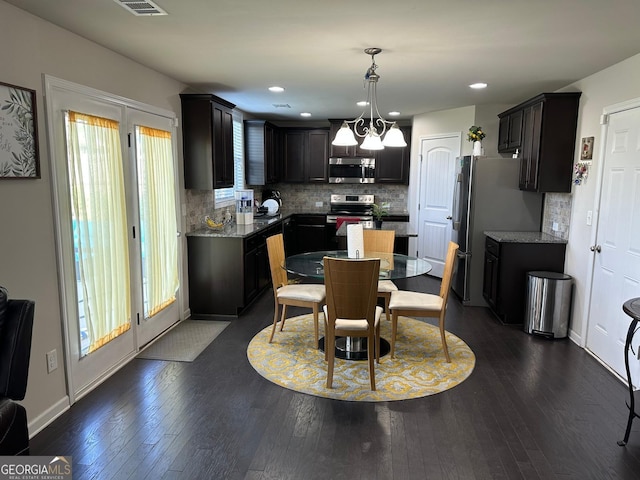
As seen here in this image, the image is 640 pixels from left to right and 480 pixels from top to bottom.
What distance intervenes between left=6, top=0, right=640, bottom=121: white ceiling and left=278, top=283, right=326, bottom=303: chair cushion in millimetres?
1938

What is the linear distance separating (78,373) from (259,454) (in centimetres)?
147

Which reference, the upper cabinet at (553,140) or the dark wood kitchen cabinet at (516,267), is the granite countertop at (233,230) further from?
the upper cabinet at (553,140)

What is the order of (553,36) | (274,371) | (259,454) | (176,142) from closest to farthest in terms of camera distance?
(259,454), (553,36), (274,371), (176,142)

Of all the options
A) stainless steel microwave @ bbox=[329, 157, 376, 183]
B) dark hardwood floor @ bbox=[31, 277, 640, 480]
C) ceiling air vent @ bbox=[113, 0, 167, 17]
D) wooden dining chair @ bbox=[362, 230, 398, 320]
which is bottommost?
dark hardwood floor @ bbox=[31, 277, 640, 480]

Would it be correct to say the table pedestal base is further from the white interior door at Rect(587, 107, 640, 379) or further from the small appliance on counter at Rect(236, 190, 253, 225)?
the small appliance on counter at Rect(236, 190, 253, 225)

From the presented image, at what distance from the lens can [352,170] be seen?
24.3 feet

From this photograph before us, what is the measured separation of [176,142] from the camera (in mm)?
4398

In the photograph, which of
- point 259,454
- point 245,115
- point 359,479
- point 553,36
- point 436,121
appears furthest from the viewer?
point 245,115

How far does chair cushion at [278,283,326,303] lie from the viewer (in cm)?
379

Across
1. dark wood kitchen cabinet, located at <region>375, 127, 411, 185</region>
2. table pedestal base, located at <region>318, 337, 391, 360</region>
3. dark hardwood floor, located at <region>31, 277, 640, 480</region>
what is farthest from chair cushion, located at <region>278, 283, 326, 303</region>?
dark wood kitchen cabinet, located at <region>375, 127, 411, 185</region>

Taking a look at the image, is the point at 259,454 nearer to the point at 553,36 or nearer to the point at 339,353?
the point at 339,353

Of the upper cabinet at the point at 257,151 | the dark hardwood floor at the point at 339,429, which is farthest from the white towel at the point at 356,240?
the upper cabinet at the point at 257,151

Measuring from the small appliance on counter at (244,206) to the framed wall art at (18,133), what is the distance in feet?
9.82

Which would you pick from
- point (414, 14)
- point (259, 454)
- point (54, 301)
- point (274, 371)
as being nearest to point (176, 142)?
point (54, 301)
